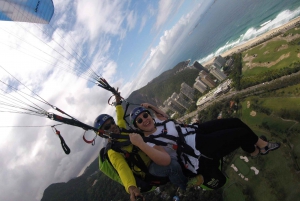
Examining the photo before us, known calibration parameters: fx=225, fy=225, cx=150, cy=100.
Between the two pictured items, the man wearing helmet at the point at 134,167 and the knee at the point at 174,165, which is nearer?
the man wearing helmet at the point at 134,167

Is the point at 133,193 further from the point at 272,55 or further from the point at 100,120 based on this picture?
the point at 272,55

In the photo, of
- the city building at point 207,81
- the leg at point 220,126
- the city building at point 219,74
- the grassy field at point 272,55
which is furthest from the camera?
the city building at point 207,81

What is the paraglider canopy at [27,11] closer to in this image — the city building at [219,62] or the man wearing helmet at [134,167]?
the man wearing helmet at [134,167]

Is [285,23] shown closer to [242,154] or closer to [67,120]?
[242,154]

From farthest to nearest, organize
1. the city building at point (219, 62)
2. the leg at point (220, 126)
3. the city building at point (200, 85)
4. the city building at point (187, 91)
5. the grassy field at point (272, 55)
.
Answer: the city building at point (187, 91) → the city building at point (200, 85) → the city building at point (219, 62) → the grassy field at point (272, 55) → the leg at point (220, 126)

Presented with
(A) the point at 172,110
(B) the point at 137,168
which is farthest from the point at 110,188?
(B) the point at 137,168

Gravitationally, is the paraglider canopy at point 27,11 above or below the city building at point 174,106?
above

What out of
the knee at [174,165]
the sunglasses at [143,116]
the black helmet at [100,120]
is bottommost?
the knee at [174,165]

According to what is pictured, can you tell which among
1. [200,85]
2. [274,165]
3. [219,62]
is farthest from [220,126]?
[219,62]

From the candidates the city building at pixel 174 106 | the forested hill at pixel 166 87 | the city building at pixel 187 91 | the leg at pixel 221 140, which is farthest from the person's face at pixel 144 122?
the forested hill at pixel 166 87
